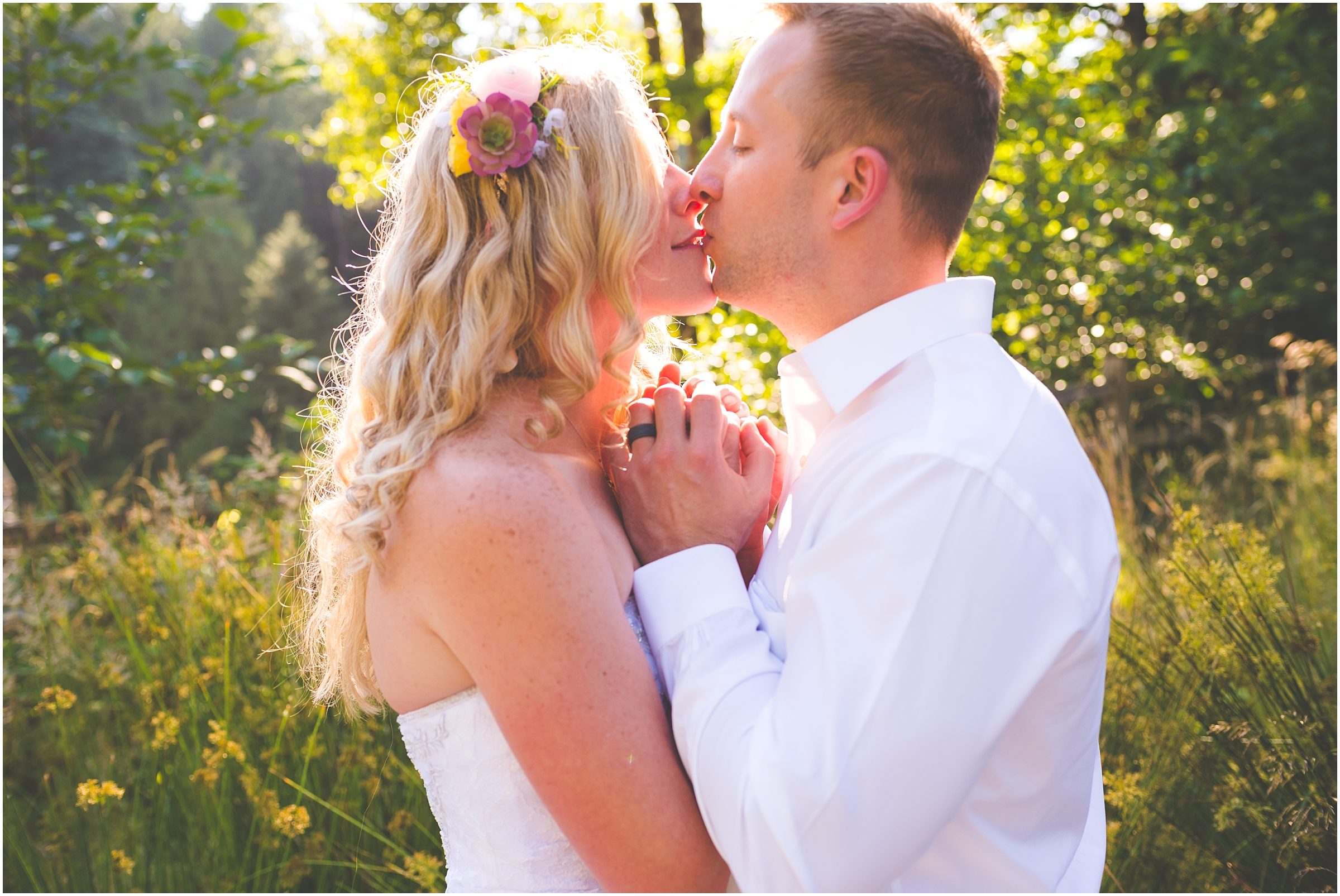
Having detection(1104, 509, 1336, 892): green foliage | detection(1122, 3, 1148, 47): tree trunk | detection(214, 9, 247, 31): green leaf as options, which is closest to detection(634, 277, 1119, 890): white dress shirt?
detection(1104, 509, 1336, 892): green foliage

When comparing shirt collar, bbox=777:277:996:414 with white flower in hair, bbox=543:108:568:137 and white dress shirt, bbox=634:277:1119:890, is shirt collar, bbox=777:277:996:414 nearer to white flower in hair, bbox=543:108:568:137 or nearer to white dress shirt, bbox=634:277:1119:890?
white dress shirt, bbox=634:277:1119:890

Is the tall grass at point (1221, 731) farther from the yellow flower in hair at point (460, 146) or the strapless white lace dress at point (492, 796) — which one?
the yellow flower in hair at point (460, 146)

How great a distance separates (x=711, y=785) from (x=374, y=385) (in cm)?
106

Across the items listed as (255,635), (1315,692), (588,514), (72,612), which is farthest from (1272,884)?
(72,612)

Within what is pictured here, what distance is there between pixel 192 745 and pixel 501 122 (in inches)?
106

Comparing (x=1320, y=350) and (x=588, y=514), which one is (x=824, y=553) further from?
(x=1320, y=350)

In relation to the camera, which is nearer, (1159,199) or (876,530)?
(876,530)

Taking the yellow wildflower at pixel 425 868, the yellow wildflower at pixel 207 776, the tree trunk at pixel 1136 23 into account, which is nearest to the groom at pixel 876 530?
the yellow wildflower at pixel 425 868

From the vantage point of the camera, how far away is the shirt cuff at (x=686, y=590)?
160 centimetres

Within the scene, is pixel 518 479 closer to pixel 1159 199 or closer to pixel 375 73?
pixel 1159 199

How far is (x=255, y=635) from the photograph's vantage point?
347 centimetres

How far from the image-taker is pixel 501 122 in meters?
1.79

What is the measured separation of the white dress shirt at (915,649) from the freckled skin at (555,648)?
0.37ft

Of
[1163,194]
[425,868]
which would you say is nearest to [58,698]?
[425,868]
